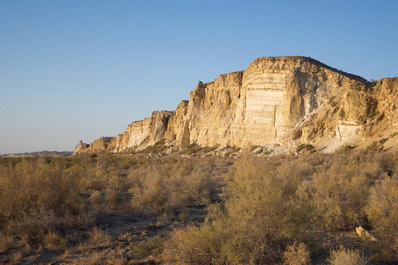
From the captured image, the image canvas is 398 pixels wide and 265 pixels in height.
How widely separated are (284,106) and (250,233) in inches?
1075

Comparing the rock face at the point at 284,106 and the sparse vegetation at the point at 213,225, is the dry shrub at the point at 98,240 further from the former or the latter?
the rock face at the point at 284,106

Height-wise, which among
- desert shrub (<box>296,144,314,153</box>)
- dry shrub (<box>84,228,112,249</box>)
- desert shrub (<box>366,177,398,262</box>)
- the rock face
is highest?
the rock face

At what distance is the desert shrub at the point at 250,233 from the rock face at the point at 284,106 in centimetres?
2069

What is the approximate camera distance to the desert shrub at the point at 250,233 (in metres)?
3.82

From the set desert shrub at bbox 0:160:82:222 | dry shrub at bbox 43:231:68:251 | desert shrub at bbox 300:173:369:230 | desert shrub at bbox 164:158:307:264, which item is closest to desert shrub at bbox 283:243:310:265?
desert shrub at bbox 164:158:307:264

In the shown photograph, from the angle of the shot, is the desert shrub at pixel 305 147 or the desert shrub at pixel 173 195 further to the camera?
the desert shrub at pixel 305 147

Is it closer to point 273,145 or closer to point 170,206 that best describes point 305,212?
point 170,206

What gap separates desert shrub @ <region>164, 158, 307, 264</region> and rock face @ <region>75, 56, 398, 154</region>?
20687 mm

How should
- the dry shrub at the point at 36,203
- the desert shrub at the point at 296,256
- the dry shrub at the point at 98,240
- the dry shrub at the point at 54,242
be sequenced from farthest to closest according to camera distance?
1. the dry shrub at the point at 36,203
2. the dry shrub at the point at 98,240
3. the dry shrub at the point at 54,242
4. the desert shrub at the point at 296,256

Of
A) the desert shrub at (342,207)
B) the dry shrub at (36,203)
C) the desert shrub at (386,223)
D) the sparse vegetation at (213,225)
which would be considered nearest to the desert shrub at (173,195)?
the sparse vegetation at (213,225)

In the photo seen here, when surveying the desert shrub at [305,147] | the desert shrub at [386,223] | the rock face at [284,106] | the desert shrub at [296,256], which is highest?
the rock face at [284,106]

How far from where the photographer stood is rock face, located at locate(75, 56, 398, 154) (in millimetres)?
22422

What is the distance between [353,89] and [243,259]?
24166 millimetres

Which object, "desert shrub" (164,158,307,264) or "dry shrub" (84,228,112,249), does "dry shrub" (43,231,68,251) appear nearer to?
"dry shrub" (84,228,112,249)
